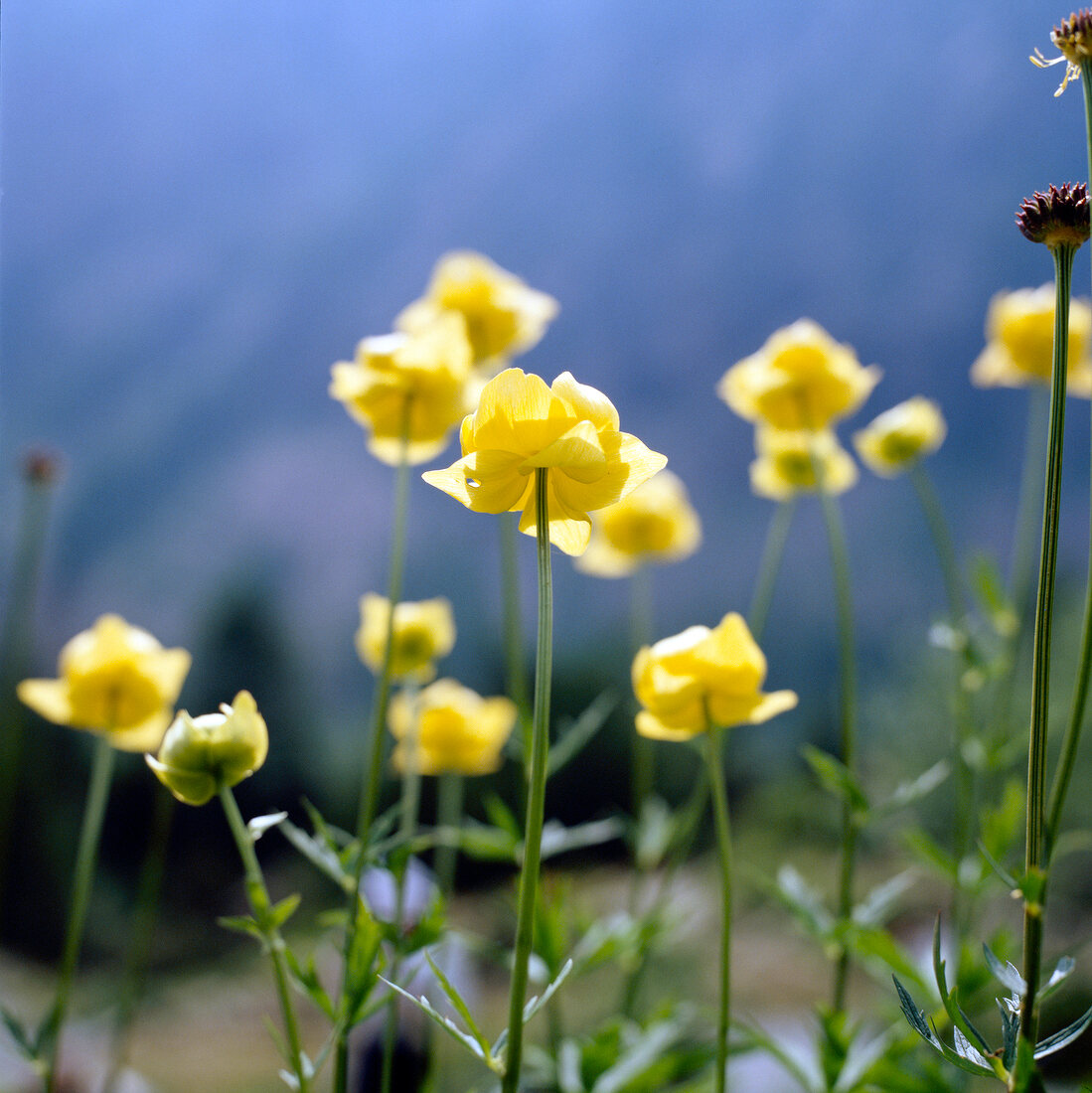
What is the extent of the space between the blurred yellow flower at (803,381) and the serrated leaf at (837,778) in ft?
1.01

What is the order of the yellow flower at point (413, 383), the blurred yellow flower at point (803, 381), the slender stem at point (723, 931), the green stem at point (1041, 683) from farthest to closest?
1. the blurred yellow flower at point (803, 381)
2. the yellow flower at point (413, 383)
3. the slender stem at point (723, 931)
4. the green stem at point (1041, 683)

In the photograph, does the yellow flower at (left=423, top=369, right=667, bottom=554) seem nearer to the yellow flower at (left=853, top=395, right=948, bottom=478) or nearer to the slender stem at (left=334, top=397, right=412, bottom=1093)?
the slender stem at (left=334, top=397, right=412, bottom=1093)

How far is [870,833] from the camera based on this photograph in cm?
183

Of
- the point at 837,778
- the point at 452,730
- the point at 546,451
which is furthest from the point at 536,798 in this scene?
the point at 452,730

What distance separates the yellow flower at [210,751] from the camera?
39cm

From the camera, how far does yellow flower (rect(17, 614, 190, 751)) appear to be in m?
0.63

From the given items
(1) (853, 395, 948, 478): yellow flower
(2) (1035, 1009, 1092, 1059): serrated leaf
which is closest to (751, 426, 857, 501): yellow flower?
(1) (853, 395, 948, 478): yellow flower

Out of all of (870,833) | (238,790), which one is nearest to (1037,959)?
(870,833)

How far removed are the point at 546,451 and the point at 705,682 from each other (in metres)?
0.21

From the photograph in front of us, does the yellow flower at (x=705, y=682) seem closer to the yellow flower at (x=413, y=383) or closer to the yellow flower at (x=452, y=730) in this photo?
the yellow flower at (x=413, y=383)

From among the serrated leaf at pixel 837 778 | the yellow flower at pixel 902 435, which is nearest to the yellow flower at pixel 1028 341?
the yellow flower at pixel 902 435

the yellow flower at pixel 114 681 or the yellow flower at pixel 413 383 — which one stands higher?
the yellow flower at pixel 413 383

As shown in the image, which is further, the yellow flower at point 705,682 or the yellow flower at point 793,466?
the yellow flower at point 793,466

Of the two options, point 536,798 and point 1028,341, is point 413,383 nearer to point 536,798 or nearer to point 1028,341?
point 536,798
